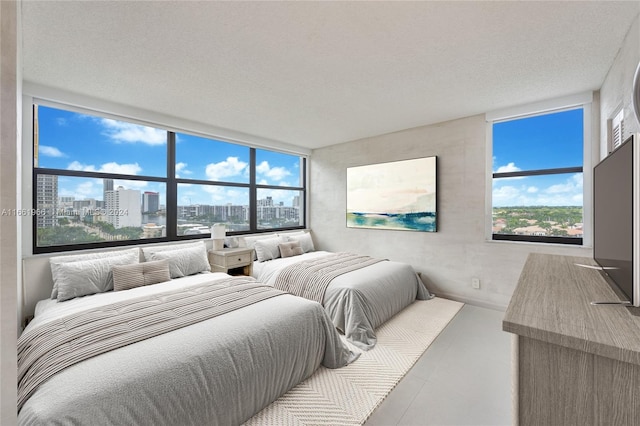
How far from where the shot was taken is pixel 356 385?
6.65ft

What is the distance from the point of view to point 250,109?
3330 mm

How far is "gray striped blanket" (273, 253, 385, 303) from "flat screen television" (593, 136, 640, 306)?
2.30 meters

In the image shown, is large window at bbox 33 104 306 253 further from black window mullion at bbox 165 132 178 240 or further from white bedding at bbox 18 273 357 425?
white bedding at bbox 18 273 357 425

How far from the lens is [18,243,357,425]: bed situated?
1.25 metres

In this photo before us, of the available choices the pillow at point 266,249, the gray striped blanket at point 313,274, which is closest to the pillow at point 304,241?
the pillow at point 266,249

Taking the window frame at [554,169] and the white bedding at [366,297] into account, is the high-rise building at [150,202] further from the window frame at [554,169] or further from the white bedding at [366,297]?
the window frame at [554,169]

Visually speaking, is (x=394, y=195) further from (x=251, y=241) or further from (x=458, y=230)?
(x=251, y=241)

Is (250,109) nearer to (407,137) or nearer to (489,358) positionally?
(407,137)

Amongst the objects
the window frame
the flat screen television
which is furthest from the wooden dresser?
the window frame

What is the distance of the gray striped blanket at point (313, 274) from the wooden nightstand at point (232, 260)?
2.52 feet

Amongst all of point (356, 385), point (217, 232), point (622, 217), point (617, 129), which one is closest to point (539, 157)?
point (617, 129)

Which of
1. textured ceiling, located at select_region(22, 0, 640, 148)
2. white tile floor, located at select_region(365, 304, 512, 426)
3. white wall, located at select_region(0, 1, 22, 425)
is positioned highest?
textured ceiling, located at select_region(22, 0, 640, 148)

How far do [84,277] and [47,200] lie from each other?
39.4 inches

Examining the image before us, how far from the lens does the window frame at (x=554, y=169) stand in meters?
2.87
